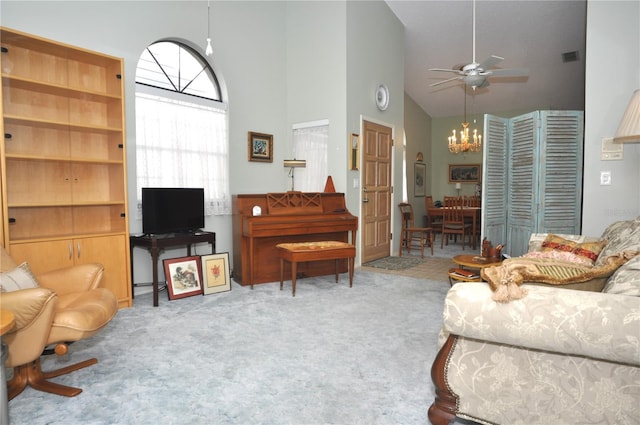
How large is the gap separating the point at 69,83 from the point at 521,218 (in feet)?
16.9

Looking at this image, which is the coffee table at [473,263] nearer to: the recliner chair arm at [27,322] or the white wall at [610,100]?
the white wall at [610,100]

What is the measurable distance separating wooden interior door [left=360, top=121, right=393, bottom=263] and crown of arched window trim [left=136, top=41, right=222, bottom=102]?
7.44ft

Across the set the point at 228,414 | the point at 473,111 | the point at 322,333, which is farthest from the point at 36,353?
the point at 473,111

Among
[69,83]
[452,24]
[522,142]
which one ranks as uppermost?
[452,24]

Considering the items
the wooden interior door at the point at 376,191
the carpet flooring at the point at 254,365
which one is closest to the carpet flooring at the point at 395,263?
the wooden interior door at the point at 376,191

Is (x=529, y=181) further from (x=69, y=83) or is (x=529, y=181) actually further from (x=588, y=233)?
(x=69, y=83)

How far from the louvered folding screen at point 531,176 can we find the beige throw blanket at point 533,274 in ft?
9.67

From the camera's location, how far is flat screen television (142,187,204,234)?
3795 mm

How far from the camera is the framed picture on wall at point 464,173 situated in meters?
9.65

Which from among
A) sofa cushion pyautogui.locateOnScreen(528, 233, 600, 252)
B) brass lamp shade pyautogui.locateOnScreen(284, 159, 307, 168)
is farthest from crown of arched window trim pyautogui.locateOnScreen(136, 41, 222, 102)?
sofa cushion pyautogui.locateOnScreen(528, 233, 600, 252)

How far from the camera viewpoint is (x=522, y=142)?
15.6 feet

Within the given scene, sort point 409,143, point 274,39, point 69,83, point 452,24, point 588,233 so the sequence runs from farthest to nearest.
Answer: point 409,143, point 452,24, point 274,39, point 588,233, point 69,83

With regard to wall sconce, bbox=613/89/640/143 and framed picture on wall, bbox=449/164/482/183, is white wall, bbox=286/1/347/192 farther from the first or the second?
framed picture on wall, bbox=449/164/482/183

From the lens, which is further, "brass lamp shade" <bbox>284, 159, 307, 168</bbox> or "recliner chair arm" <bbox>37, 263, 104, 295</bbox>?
"brass lamp shade" <bbox>284, 159, 307, 168</bbox>
